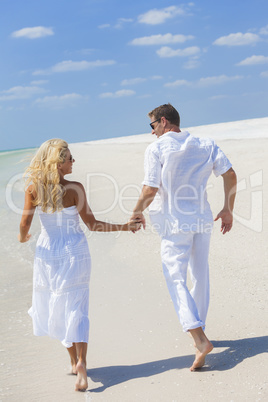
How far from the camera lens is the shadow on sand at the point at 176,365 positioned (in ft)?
13.1

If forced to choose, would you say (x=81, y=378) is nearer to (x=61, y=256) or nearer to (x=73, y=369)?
(x=73, y=369)

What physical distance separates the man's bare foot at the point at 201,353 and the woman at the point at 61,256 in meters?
0.85

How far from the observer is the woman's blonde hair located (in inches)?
147

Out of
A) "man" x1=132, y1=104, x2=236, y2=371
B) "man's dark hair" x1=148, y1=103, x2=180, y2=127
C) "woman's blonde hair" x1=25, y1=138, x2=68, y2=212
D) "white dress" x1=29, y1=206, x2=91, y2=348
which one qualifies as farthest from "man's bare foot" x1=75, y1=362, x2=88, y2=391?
"man's dark hair" x1=148, y1=103, x2=180, y2=127

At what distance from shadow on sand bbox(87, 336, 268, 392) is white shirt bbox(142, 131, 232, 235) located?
3.42ft

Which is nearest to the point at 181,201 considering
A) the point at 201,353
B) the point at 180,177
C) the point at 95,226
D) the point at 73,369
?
the point at 180,177

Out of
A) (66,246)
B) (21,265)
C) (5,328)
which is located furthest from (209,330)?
(21,265)

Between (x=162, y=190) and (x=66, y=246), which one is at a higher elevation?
(x=162, y=190)

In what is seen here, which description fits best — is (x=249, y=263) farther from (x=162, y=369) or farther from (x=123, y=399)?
(x=123, y=399)

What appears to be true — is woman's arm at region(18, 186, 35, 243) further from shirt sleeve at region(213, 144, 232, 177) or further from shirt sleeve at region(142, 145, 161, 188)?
shirt sleeve at region(213, 144, 232, 177)

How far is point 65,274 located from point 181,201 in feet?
3.56

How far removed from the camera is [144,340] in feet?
15.4

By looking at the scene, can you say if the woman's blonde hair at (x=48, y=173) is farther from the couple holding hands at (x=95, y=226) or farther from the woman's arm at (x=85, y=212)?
the woman's arm at (x=85, y=212)

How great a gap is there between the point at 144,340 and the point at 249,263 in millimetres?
2434
